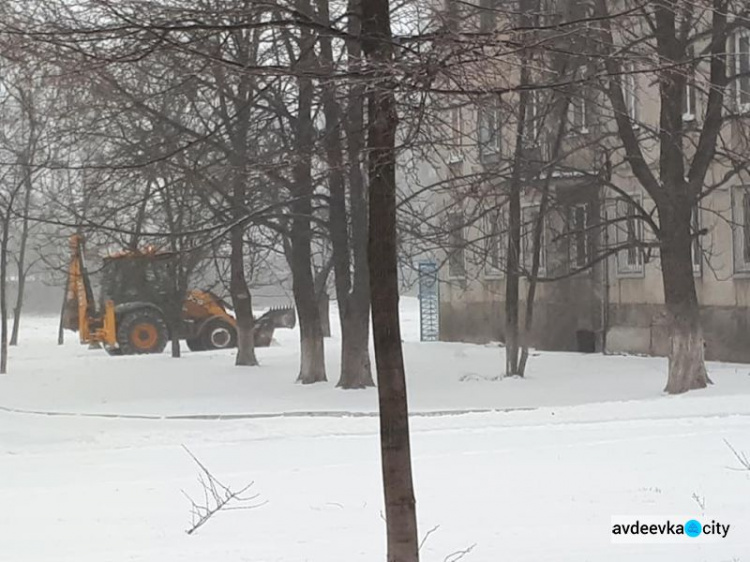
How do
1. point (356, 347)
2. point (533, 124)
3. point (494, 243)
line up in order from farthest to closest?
point (494, 243) → point (356, 347) → point (533, 124)

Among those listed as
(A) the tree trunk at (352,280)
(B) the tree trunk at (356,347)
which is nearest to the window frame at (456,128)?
(A) the tree trunk at (352,280)

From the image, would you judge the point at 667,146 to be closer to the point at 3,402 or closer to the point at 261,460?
the point at 261,460

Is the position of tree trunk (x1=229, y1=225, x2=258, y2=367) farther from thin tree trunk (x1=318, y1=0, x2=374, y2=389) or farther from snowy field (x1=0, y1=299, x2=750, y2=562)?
thin tree trunk (x1=318, y1=0, x2=374, y2=389)

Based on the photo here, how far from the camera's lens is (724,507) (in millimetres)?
9211

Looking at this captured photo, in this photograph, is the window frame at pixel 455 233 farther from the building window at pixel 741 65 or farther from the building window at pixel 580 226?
the building window at pixel 741 65

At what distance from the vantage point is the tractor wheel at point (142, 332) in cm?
3931

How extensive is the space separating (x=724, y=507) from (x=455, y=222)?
16875 mm

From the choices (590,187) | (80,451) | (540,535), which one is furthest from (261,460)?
(590,187)

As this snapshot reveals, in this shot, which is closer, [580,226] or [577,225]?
[580,226]

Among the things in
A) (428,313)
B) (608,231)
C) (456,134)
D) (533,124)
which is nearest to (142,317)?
(428,313)

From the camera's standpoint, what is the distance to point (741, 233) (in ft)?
90.0

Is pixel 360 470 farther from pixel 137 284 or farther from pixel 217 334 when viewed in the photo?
pixel 217 334

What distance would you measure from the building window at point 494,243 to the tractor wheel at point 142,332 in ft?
36.3

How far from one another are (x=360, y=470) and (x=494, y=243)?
1445cm
